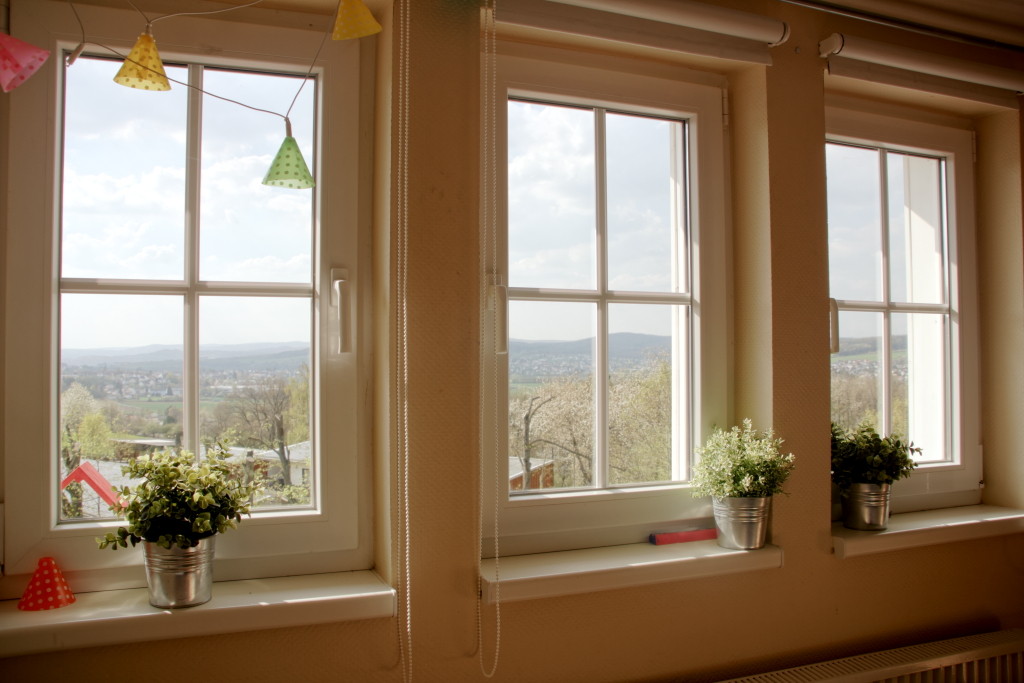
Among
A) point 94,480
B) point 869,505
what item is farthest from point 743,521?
point 94,480

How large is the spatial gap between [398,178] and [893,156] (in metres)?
1.70

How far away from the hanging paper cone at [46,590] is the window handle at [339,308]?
67 cm

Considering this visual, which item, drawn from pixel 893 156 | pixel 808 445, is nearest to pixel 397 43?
pixel 808 445

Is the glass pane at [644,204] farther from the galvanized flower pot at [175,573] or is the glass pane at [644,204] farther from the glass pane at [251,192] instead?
the galvanized flower pot at [175,573]

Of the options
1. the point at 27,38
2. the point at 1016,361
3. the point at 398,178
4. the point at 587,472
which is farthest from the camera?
the point at 1016,361

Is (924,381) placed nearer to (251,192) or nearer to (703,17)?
(703,17)

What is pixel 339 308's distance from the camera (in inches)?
65.4

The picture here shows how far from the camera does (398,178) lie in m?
1.60

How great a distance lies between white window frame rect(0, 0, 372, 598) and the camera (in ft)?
4.88

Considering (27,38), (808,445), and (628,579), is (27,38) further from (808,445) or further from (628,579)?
(808,445)

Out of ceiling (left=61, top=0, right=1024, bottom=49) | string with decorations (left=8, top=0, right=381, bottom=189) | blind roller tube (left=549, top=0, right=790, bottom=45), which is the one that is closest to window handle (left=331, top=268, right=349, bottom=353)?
string with decorations (left=8, top=0, right=381, bottom=189)

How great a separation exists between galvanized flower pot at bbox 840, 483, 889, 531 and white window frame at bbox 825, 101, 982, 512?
12.7 inches

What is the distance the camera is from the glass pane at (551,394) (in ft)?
6.16

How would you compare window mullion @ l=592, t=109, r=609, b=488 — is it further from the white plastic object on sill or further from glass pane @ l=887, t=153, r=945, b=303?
glass pane @ l=887, t=153, r=945, b=303
